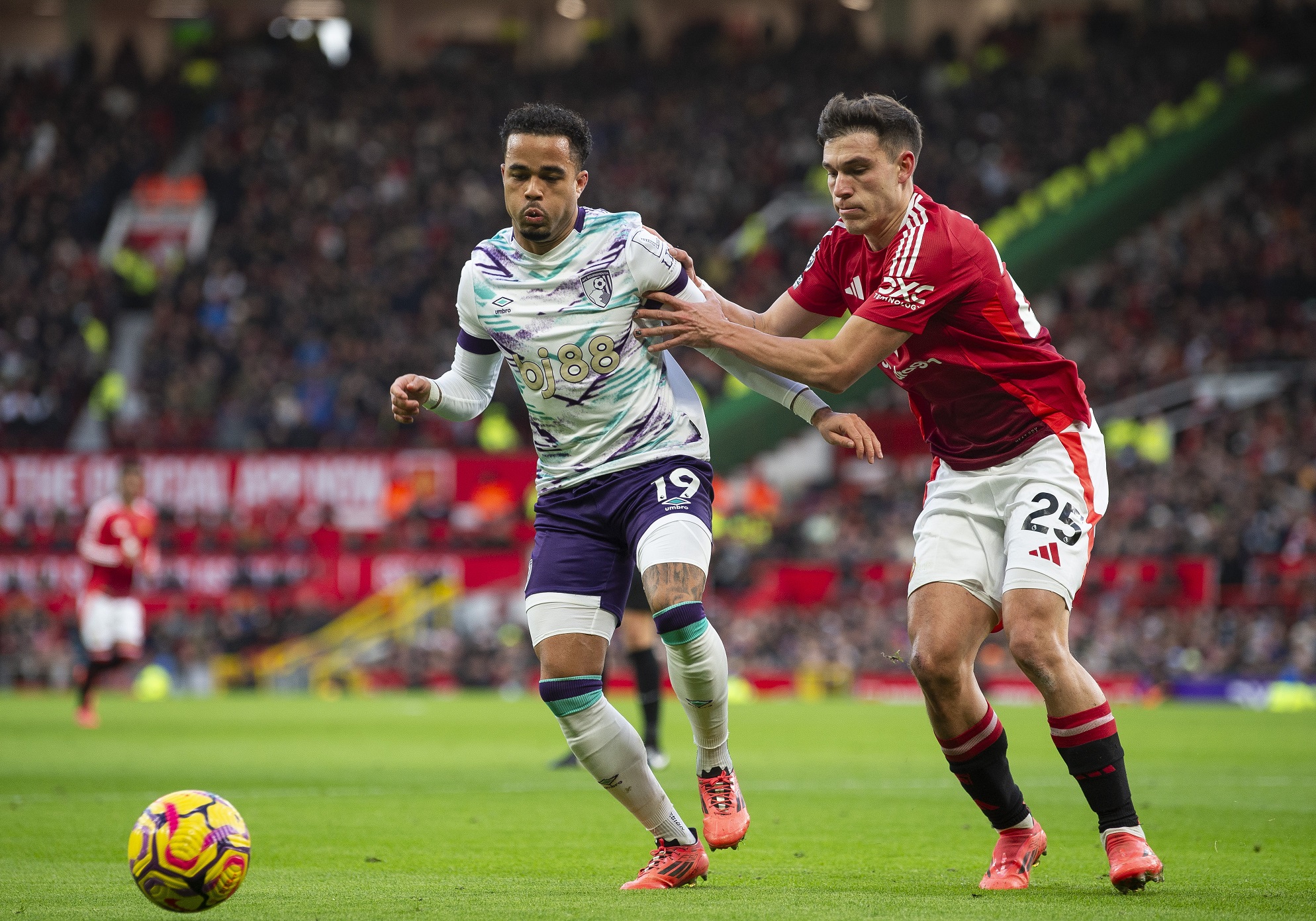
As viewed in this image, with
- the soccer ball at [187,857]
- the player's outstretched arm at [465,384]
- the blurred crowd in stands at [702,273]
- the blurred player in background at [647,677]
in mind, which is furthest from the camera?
the blurred crowd in stands at [702,273]

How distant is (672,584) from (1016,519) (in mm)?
1221

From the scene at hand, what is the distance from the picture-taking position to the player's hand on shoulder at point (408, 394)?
5.79m

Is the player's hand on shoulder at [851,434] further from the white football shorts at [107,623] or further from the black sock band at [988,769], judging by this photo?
the white football shorts at [107,623]

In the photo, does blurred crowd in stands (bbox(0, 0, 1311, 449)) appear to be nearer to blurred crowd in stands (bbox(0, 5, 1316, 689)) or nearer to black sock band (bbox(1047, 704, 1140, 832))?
blurred crowd in stands (bbox(0, 5, 1316, 689))

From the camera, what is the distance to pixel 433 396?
598 cm

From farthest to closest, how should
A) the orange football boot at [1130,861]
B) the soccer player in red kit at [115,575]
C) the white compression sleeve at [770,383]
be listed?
the soccer player in red kit at [115,575] → the white compression sleeve at [770,383] → the orange football boot at [1130,861]

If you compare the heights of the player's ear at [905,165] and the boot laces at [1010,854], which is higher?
the player's ear at [905,165]

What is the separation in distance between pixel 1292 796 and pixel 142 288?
30.5 m

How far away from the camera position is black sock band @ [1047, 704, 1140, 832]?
546 centimetres

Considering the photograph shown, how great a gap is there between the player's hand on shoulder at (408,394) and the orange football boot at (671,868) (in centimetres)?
175

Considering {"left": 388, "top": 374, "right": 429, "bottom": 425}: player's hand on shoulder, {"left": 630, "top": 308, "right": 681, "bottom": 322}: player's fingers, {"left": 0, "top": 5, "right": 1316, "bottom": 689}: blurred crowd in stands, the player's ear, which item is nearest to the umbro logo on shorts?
the player's ear

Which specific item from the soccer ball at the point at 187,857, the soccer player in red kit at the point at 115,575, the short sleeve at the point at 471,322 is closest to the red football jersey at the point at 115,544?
the soccer player in red kit at the point at 115,575

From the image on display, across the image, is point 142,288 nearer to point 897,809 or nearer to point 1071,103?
point 1071,103

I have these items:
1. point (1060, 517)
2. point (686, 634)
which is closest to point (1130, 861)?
point (1060, 517)
